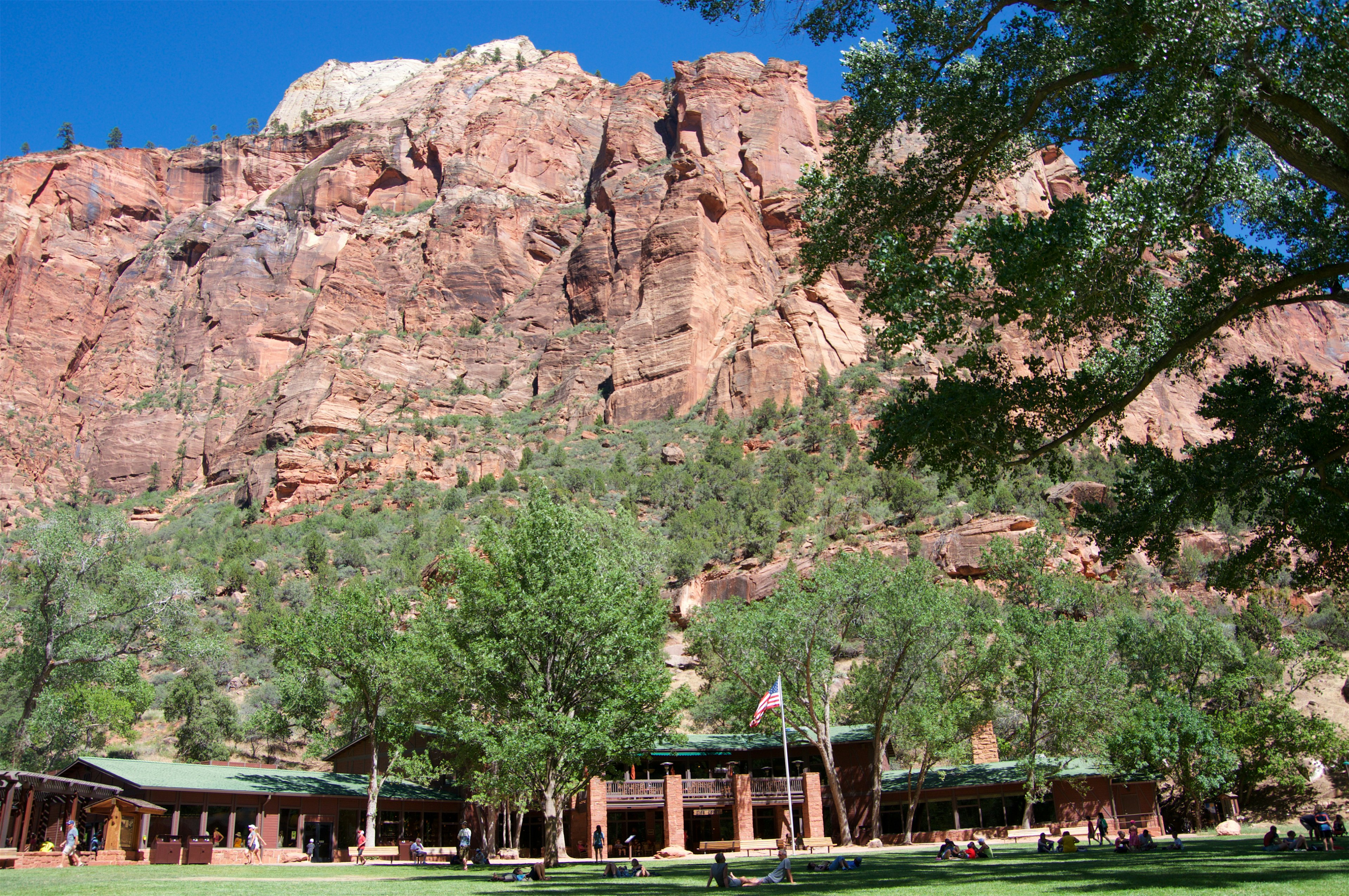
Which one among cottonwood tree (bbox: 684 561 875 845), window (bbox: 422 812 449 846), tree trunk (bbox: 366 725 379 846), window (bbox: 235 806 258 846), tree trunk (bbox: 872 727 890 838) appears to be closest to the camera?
window (bbox: 235 806 258 846)

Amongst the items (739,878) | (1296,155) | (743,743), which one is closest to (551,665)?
(739,878)

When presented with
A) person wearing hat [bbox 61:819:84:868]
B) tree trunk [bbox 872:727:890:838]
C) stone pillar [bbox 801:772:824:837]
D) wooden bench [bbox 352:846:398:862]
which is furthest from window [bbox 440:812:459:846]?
tree trunk [bbox 872:727:890:838]

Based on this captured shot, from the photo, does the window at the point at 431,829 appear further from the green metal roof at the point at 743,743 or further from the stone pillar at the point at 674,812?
the stone pillar at the point at 674,812

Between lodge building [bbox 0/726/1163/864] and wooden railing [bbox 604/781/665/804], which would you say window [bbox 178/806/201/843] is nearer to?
lodge building [bbox 0/726/1163/864]

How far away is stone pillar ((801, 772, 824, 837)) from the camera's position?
120ft

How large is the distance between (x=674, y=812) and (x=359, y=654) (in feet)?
44.7

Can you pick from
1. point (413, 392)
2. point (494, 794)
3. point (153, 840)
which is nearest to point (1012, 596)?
point (494, 794)

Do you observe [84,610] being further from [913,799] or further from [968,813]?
[968,813]

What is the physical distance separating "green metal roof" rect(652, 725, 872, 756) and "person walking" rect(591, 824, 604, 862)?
3986 millimetres

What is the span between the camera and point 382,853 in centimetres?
3288

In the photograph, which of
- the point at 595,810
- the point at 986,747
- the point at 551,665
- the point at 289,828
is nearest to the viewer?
the point at 551,665

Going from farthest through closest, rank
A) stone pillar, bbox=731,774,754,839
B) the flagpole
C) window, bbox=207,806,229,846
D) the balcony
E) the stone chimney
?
1. the stone chimney
2. the balcony
3. stone pillar, bbox=731,774,754,839
4. window, bbox=207,806,229,846
5. the flagpole

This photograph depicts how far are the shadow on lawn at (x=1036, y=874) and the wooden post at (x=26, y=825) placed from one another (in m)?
11.8

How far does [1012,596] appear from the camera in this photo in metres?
47.3
